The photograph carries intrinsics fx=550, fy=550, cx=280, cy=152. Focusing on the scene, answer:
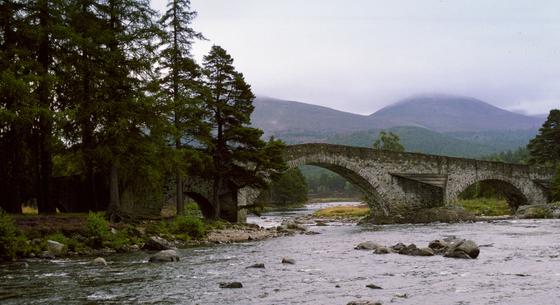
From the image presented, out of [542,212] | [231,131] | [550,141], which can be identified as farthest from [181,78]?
[550,141]

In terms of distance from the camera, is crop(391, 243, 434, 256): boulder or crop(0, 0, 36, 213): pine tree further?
crop(0, 0, 36, 213): pine tree

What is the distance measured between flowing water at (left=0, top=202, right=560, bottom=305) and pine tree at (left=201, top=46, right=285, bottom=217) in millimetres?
12366

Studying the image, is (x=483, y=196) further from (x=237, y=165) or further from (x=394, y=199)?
(x=237, y=165)

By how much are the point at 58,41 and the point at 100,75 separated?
2.21 metres

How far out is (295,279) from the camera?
11875 mm

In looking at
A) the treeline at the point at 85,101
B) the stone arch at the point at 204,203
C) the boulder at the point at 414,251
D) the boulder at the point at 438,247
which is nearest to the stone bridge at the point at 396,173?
the stone arch at the point at 204,203

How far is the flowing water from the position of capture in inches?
379

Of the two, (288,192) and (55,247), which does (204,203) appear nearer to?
(55,247)

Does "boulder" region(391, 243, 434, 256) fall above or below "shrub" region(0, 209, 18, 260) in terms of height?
below

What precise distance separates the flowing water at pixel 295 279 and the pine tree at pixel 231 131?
12366 millimetres

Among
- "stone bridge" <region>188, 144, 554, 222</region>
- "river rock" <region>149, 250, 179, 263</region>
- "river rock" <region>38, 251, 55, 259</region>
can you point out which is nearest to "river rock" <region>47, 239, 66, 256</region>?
"river rock" <region>38, 251, 55, 259</region>

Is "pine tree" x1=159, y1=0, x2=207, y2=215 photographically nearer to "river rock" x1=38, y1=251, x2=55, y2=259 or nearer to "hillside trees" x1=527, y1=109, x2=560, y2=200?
"river rock" x1=38, y1=251, x2=55, y2=259

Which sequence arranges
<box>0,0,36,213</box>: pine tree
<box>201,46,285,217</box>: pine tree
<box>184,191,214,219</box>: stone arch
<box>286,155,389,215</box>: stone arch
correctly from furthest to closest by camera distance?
1. <box>286,155,389,215</box>: stone arch
2. <box>184,191,214,219</box>: stone arch
3. <box>201,46,285,217</box>: pine tree
4. <box>0,0,36,213</box>: pine tree

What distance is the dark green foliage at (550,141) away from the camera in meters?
61.5
